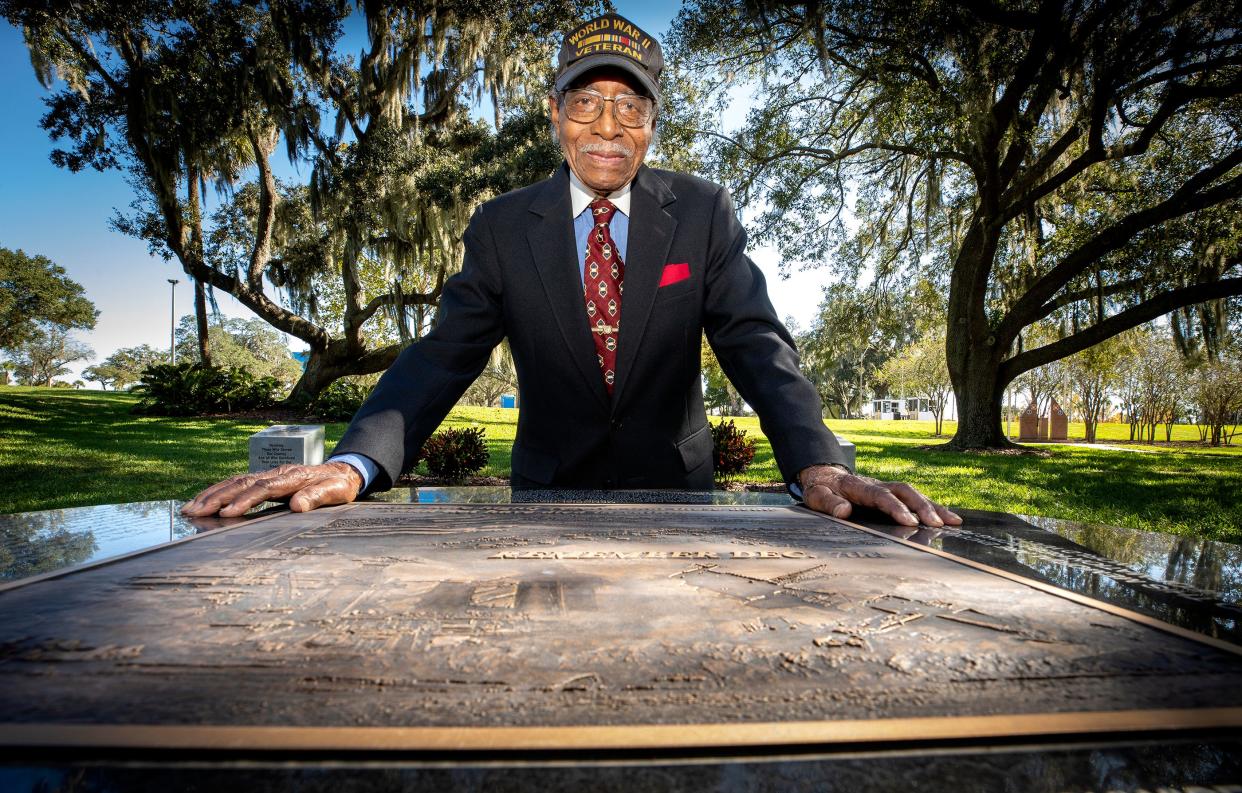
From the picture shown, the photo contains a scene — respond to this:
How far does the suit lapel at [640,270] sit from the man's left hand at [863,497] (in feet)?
1.98

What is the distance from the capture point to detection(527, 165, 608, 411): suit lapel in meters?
1.92

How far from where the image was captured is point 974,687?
0.66 m

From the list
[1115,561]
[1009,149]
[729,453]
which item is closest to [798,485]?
[1115,561]

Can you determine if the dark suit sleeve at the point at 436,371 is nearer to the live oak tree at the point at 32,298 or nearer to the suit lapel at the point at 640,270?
the suit lapel at the point at 640,270

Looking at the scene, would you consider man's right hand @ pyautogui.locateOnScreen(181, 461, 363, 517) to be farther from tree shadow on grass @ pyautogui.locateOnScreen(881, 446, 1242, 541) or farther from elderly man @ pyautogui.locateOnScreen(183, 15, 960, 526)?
tree shadow on grass @ pyautogui.locateOnScreen(881, 446, 1242, 541)

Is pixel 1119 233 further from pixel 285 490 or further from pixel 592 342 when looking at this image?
pixel 285 490

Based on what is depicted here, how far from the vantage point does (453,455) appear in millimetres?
6871

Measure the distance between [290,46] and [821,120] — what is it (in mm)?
10330

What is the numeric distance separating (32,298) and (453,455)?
33384 millimetres

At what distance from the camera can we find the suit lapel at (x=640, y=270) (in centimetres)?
189

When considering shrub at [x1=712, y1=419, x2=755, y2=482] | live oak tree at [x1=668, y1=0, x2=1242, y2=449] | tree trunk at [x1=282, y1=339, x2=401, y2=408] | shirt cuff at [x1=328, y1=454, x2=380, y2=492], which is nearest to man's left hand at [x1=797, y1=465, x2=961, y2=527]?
shirt cuff at [x1=328, y1=454, x2=380, y2=492]

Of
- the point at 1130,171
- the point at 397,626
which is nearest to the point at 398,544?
the point at 397,626

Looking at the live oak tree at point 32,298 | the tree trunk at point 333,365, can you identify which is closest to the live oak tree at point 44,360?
the live oak tree at point 32,298

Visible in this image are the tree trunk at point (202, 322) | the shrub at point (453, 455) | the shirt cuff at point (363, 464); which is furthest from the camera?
the tree trunk at point (202, 322)
